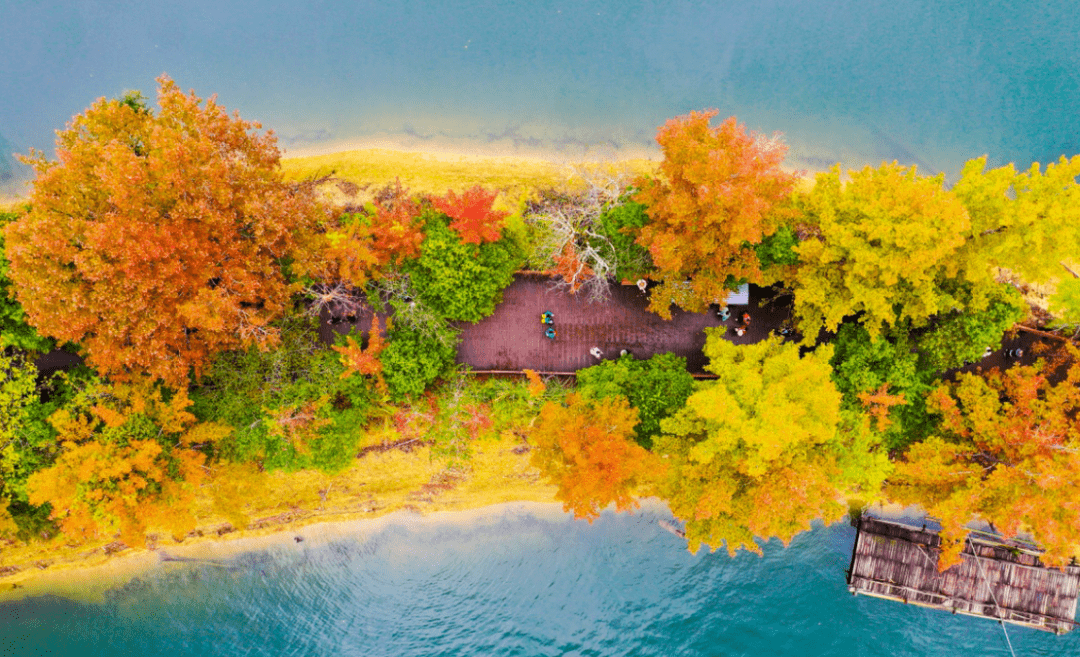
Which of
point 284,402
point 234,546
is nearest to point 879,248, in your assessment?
point 284,402

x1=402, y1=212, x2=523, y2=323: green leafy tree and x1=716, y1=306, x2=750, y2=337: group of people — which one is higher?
x1=402, y1=212, x2=523, y2=323: green leafy tree

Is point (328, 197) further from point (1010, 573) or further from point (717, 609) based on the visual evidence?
point (1010, 573)

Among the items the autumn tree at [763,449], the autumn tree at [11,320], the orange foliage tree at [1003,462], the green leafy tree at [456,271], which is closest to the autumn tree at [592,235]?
the green leafy tree at [456,271]

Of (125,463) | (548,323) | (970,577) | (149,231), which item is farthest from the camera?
(548,323)

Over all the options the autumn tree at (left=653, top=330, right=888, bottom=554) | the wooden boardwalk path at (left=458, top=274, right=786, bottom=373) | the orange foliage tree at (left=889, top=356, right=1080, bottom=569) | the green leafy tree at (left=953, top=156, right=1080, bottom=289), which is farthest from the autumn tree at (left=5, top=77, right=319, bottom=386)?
the orange foliage tree at (left=889, top=356, right=1080, bottom=569)

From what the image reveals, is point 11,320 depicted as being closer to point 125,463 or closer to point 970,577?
point 125,463

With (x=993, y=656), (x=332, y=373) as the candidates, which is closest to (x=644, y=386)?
(x=332, y=373)

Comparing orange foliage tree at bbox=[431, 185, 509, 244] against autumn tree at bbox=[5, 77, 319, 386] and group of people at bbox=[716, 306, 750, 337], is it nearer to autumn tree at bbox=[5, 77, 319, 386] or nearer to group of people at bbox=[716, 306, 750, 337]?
autumn tree at bbox=[5, 77, 319, 386]
